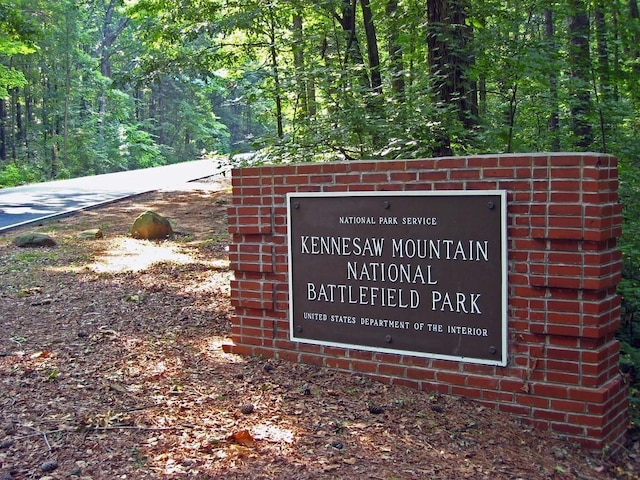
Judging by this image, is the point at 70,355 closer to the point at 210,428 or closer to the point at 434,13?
the point at 210,428

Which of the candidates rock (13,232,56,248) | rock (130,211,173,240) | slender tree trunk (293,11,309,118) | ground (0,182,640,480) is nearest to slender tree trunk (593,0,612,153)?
slender tree trunk (293,11,309,118)

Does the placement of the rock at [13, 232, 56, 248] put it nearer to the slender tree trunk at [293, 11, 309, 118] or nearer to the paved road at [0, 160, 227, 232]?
the paved road at [0, 160, 227, 232]

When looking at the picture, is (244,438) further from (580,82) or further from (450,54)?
(580,82)

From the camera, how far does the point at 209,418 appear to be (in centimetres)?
404

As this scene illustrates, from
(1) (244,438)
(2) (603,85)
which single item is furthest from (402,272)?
(2) (603,85)

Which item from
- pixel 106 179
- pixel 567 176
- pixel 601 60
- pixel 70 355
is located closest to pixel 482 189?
pixel 567 176

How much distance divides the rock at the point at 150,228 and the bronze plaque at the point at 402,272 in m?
6.55

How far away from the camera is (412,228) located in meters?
4.49

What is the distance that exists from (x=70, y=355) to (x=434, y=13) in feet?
15.9

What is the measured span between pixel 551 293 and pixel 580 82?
3.98 m

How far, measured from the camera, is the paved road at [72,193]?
14.4 m

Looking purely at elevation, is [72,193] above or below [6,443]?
above

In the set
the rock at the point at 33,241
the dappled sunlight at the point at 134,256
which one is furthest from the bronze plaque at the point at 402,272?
the rock at the point at 33,241

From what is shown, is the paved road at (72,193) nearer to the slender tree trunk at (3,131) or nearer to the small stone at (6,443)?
the small stone at (6,443)
